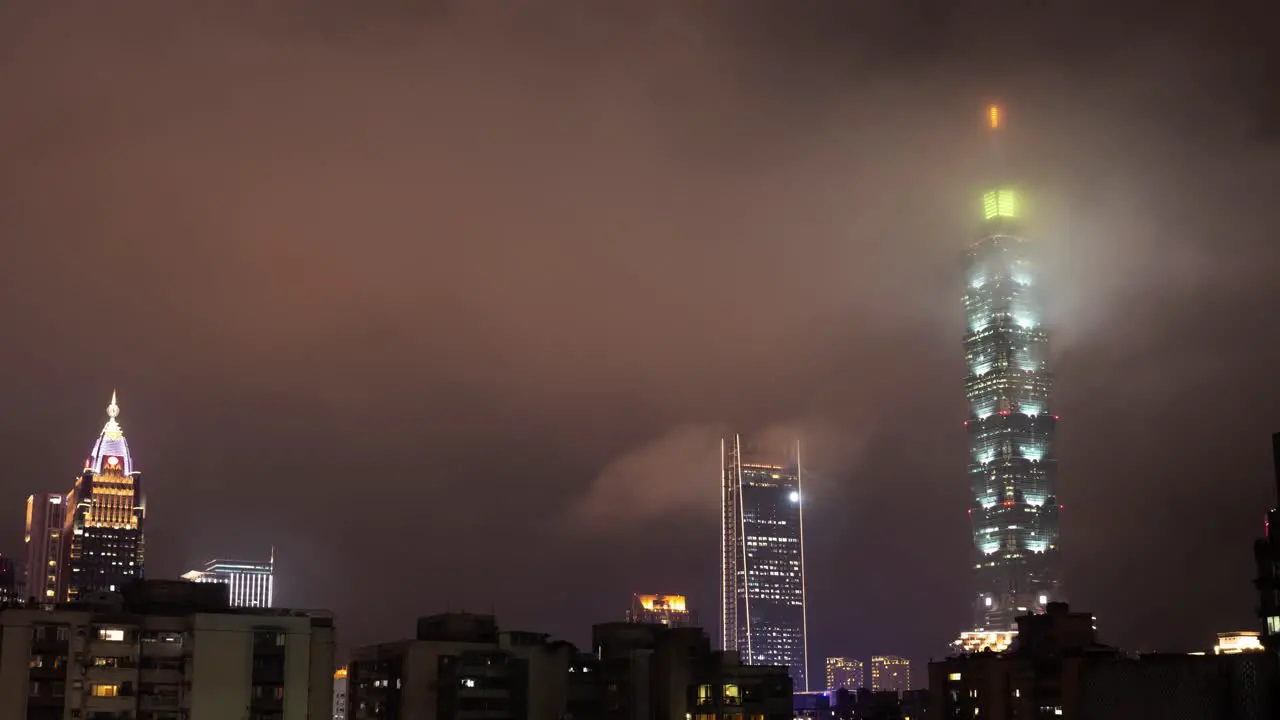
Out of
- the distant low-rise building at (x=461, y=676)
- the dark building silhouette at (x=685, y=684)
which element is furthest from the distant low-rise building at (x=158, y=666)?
the dark building silhouette at (x=685, y=684)

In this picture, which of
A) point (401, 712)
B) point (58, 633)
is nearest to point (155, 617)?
point (58, 633)

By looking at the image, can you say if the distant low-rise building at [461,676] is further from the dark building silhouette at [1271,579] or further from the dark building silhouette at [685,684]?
the dark building silhouette at [1271,579]

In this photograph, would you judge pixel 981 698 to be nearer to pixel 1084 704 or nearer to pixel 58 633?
pixel 1084 704

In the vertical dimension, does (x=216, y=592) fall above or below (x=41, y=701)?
above

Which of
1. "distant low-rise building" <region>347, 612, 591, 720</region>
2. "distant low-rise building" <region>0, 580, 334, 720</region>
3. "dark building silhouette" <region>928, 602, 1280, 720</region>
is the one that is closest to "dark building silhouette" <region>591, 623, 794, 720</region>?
"distant low-rise building" <region>347, 612, 591, 720</region>

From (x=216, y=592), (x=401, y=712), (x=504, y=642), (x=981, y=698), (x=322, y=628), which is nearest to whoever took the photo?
(x=322, y=628)

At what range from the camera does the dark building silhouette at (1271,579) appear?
89062mm

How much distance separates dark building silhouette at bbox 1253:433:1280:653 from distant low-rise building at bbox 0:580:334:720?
59554 mm

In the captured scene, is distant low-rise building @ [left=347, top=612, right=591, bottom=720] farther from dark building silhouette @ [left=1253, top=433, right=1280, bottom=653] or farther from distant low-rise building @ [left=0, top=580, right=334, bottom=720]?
dark building silhouette @ [left=1253, top=433, right=1280, bottom=653]

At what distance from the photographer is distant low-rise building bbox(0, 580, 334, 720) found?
80500 mm

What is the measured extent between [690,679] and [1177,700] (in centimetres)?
3813

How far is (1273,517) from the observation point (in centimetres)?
9019

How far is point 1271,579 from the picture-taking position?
9006 centimetres

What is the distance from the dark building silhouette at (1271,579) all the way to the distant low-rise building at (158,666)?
59.6 m
